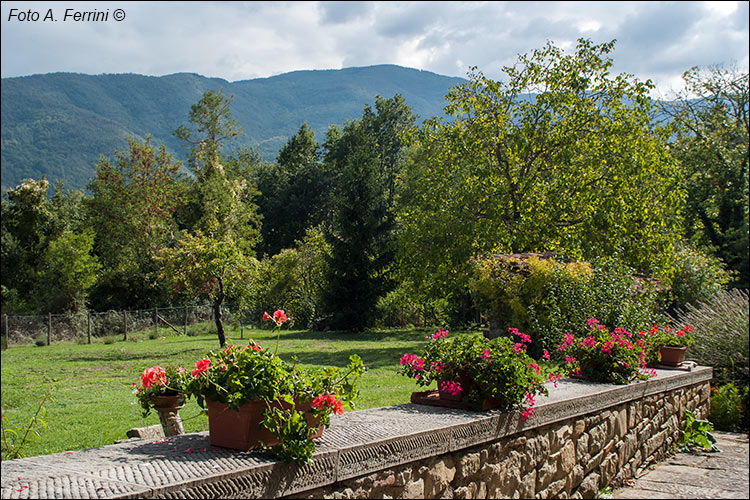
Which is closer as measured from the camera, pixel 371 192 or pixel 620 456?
pixel 620 456

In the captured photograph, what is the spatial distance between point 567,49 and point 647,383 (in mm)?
12957

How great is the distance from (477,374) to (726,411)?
17.8 ft

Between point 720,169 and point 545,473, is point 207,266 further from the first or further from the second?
point 720,169

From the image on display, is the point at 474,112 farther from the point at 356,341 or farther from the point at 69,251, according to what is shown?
the point at 69,251

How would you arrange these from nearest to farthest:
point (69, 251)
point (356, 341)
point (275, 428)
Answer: point (275, 428)
point (356, 341)
point (69, 251)

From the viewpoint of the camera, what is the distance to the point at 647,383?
5.61 metres

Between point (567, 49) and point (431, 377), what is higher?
point (567, 49)

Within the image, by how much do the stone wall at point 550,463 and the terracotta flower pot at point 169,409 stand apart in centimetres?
102

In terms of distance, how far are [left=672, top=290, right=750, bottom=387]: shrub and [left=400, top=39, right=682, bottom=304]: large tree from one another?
6.00m

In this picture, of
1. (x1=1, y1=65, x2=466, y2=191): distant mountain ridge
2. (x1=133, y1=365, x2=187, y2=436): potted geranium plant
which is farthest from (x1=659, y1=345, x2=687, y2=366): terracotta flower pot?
(x1=1, y1=65, x2=466, y2=191): distant mountain ridge

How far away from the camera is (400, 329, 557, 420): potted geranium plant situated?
3.81 metres

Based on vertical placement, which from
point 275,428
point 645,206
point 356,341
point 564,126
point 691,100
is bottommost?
point 356,341

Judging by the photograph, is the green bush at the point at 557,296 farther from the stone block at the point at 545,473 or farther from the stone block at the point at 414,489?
the stone block at the point at 414,489

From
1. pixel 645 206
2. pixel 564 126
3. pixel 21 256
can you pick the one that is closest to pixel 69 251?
pixel 21 256
